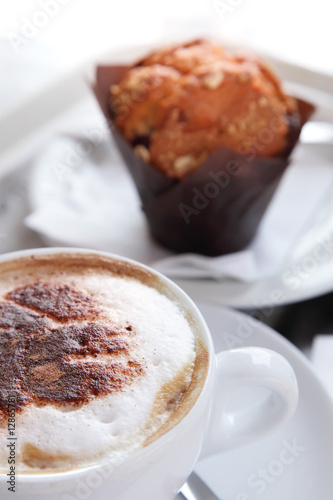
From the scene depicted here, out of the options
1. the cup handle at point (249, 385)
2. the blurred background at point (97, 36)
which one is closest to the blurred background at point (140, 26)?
the blurred background at point (97, 36)

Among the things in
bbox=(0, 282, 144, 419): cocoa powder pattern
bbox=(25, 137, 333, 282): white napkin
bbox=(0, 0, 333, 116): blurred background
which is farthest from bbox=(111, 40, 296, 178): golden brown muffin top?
bbox=(0, 0, 333, 116): blurred background

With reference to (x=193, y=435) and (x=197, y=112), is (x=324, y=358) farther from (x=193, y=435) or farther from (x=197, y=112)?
(x=197, y=112)

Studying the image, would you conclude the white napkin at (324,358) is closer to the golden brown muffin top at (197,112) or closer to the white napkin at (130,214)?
the white napkin at (130,214)

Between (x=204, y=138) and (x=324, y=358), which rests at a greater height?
(x=204, y=138)

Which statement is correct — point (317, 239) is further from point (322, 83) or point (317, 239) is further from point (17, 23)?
point (17, 23)

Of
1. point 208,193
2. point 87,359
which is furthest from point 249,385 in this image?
point 208,193

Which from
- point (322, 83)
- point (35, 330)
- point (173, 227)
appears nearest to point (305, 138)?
point (322, 83)

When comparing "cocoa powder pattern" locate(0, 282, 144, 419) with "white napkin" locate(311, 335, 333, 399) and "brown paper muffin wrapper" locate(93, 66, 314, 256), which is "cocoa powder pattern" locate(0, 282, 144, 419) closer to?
"white napkin" locate(311, 335, 333, 399)
